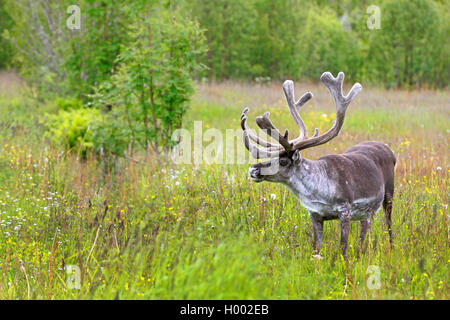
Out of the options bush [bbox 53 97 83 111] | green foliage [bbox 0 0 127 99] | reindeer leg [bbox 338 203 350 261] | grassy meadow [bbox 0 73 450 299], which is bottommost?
grassy meadow [bbox 0 73 450 299]

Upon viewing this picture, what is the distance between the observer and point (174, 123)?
9.46 metres

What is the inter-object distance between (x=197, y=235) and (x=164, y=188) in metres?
2.80

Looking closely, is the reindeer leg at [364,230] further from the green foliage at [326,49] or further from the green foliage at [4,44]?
the green foliage at [4,44]

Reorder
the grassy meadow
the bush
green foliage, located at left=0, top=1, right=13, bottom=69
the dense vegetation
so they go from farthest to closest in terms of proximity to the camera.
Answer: green foliage, located at left=0, top=1, right=13, bottom=69 → the bush → the dense vegetation → the grassy meadow

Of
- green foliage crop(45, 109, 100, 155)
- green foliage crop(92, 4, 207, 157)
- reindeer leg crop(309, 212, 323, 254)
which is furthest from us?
green foliage crop(45, 109, 100, 155)

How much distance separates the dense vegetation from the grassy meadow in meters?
0.02

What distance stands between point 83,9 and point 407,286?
1083 cm

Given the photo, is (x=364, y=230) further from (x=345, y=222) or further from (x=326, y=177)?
(x=326, y=177)

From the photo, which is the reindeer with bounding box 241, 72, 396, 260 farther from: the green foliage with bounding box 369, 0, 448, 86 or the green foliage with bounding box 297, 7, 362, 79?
the green foliage with bounding box 297, 7, 362, 79

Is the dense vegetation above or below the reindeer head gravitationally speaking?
below

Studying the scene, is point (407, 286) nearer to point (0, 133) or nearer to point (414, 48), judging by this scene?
point (0, 133)

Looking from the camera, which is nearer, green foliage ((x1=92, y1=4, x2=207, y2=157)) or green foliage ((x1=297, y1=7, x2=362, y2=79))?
green foliage ((x1=92, y1=4, x2=207, y2=157))

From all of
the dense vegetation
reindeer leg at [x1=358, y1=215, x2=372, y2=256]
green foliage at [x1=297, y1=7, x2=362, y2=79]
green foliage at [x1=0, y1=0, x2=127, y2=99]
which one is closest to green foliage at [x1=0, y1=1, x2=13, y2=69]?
the dense vegetation

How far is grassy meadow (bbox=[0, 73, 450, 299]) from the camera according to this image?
3705 mm
